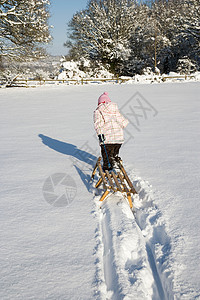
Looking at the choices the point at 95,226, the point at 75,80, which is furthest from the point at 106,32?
the point at 95,226

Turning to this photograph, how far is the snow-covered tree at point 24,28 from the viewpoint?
1828 cm

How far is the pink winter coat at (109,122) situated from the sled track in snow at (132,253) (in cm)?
110

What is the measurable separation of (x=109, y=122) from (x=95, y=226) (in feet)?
5.55

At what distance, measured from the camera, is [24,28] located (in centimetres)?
1931

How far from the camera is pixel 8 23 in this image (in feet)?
62.0

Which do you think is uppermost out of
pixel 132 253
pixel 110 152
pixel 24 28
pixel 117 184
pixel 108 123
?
pixel 24 28

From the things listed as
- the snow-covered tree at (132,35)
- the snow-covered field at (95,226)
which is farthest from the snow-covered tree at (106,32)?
the snow-covered field at (95,226)

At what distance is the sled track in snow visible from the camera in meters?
2.16

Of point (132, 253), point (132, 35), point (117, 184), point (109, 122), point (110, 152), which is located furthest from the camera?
point (132, 35)

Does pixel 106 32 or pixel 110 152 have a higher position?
pixel 106 32

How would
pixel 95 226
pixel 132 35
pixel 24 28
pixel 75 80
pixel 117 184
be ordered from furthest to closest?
pixel 132 35 → pixel 75 80 → pixel 24 28 → pixel 117 184 → pixel 95 226

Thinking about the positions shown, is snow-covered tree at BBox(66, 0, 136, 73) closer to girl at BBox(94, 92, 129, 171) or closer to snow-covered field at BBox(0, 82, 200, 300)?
snow-covered field at BBox(0, 82, 200, 300)

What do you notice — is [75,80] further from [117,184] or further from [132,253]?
[132,253]

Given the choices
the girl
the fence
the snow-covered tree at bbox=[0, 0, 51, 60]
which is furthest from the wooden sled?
the fence
